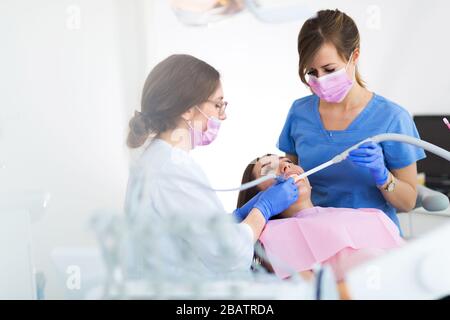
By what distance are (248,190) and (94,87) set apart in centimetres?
40

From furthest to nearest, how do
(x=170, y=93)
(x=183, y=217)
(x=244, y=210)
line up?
(x=244, y=210) < (x=170, y=93) < (x=183, y=217)

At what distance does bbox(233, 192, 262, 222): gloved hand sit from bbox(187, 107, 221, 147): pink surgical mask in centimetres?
17

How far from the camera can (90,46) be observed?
126cm

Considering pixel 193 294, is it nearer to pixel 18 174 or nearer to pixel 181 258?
pixel 181 258

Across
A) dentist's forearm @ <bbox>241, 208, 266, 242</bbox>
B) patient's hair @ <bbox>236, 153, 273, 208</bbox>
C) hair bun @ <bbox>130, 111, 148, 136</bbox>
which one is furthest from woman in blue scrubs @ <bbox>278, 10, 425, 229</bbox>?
hair bun @ <bbox>130, 111, 148, 136</bbox>

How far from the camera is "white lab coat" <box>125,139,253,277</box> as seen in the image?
1.00 m

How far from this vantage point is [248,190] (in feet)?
4.37

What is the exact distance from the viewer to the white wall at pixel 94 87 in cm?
122

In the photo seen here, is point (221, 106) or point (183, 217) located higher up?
point (221, 106)

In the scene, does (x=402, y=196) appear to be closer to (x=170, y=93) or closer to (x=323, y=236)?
(x=323, y=236)

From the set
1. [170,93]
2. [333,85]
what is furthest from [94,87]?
[333,85]

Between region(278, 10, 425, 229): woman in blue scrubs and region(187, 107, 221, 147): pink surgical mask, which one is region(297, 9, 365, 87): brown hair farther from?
region(187, 107, 221, 147): pink surgical mask
